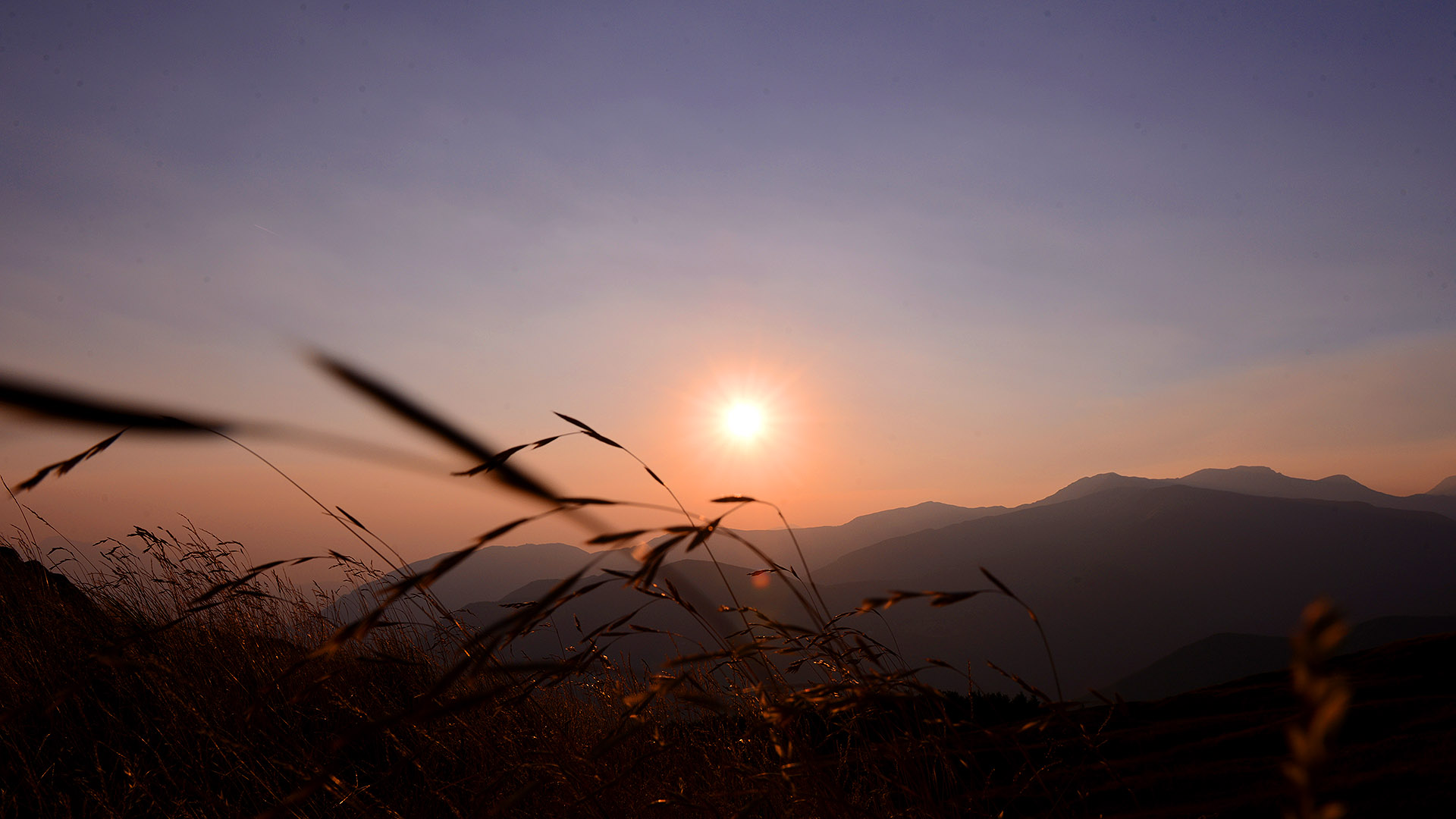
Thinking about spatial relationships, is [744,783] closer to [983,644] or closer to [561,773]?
→ [561,773]

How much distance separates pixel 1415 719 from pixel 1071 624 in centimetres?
12597

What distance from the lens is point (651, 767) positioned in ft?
8.24

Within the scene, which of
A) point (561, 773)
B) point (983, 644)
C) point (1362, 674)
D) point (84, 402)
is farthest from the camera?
point (983, 644)

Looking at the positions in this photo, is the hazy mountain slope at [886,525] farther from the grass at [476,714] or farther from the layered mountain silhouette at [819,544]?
the grass at [476,714]

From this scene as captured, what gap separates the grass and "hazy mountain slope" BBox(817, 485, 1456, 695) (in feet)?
305

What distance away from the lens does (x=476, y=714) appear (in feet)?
6.68

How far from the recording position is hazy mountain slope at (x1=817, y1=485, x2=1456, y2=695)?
327 ft

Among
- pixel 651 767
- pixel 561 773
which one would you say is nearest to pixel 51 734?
pixel 651 767

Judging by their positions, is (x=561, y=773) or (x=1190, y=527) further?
(x=1190, y=527)

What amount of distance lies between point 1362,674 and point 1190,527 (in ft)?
451

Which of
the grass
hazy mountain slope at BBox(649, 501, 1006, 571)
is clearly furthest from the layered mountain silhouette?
the grass

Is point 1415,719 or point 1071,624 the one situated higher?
point 1415,719

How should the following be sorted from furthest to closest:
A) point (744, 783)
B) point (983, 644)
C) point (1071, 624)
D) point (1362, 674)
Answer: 1. point (1071, 624)
2. point (983, 644)
3. point (1362, 674)
4. point (744, 783)

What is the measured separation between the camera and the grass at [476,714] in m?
0.96
